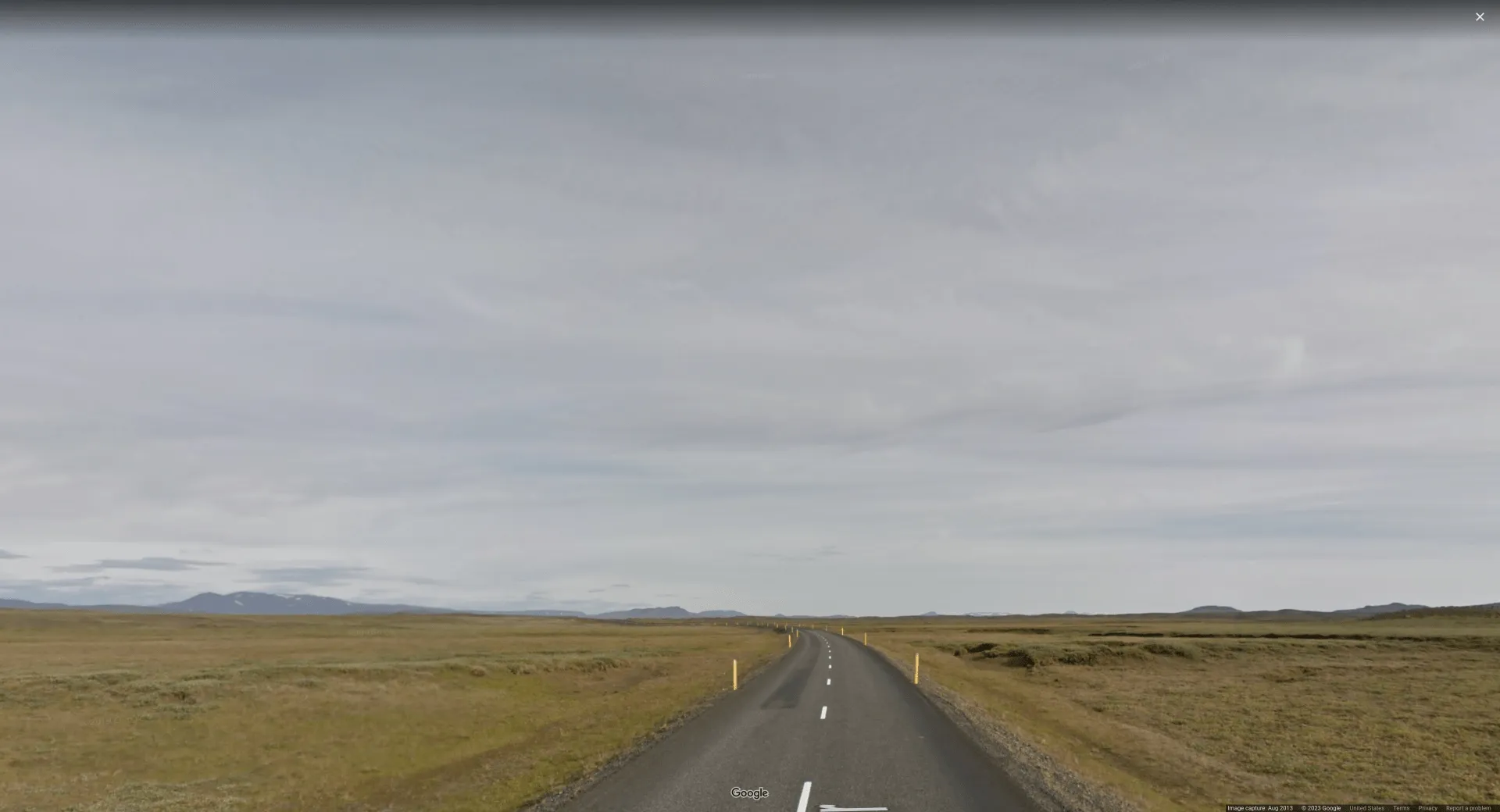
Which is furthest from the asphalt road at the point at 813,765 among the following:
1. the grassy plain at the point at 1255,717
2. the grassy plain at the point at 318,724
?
the grassy plain at the point at 1255,717

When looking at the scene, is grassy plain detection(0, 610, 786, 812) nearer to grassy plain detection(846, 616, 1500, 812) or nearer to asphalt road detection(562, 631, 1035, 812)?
asphalt road detection(562, 631, 1035, 812)

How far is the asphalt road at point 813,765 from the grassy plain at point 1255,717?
341 cm

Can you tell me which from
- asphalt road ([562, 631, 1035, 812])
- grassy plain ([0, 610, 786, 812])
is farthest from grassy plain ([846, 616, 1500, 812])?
grassy plain ([0, 610, 786, 812])

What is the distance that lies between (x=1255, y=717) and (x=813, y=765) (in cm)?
2385

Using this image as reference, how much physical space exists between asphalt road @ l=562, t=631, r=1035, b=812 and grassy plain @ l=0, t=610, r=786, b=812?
6.72 feet

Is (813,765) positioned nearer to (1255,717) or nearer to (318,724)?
(318,724)

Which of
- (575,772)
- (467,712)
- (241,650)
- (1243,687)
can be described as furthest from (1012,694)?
(241,650)

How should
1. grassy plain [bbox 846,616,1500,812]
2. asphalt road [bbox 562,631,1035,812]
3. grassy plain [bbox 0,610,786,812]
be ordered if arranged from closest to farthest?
asphalt road [bbox 562,631,1035,812] < grassy plain [bbox 0,610,786,812] < grassy plain [bbox 846,616,1500,812]

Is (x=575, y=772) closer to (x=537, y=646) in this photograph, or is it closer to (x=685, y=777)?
(x=685, y=777)

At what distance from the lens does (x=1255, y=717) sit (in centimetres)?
3086

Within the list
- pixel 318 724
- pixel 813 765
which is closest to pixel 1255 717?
pixel 813 765

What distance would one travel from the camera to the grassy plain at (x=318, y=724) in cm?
1930

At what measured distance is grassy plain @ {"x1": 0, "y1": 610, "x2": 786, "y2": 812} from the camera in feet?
63.3

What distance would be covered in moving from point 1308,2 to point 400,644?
80482mm
